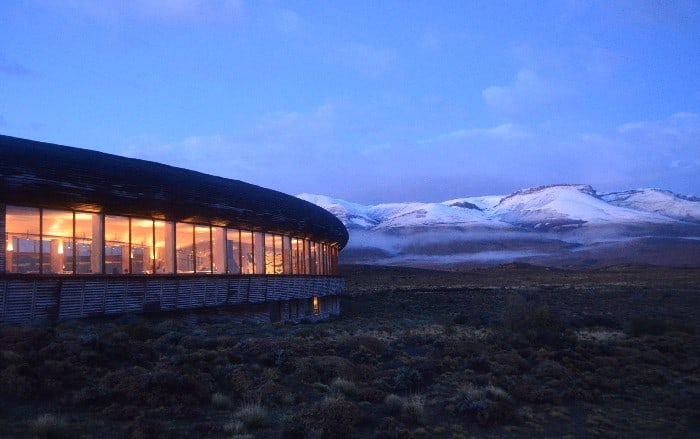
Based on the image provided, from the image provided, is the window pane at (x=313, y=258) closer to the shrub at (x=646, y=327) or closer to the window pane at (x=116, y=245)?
the window pane at (x=116, y=245)

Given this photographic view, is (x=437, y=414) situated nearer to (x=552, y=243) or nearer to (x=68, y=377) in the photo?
(x=68, y=377)

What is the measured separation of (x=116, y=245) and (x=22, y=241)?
3540mm

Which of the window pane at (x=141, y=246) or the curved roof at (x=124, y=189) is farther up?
the curved roof at (x=124, y=189)

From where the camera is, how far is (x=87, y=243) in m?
23.5

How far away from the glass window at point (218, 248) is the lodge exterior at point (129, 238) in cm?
4

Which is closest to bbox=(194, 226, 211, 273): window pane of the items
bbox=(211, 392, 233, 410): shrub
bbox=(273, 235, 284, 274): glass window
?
bbox=(273, 235, 284, 274): glass window

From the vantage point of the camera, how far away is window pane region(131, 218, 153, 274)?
25188mm

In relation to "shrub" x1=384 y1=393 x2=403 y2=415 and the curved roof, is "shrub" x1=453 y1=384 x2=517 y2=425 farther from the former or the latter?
the curved roof

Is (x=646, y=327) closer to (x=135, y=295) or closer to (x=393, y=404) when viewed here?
(x=393, y=404)

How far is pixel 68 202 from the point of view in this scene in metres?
22.7

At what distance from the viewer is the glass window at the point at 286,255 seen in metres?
35.3

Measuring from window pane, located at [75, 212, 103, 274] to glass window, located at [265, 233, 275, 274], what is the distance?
10465 millimetres

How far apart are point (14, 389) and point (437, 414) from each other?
780 cm

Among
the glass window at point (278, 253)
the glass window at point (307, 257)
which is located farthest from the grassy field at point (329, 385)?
the glass window at point (307, 257)
